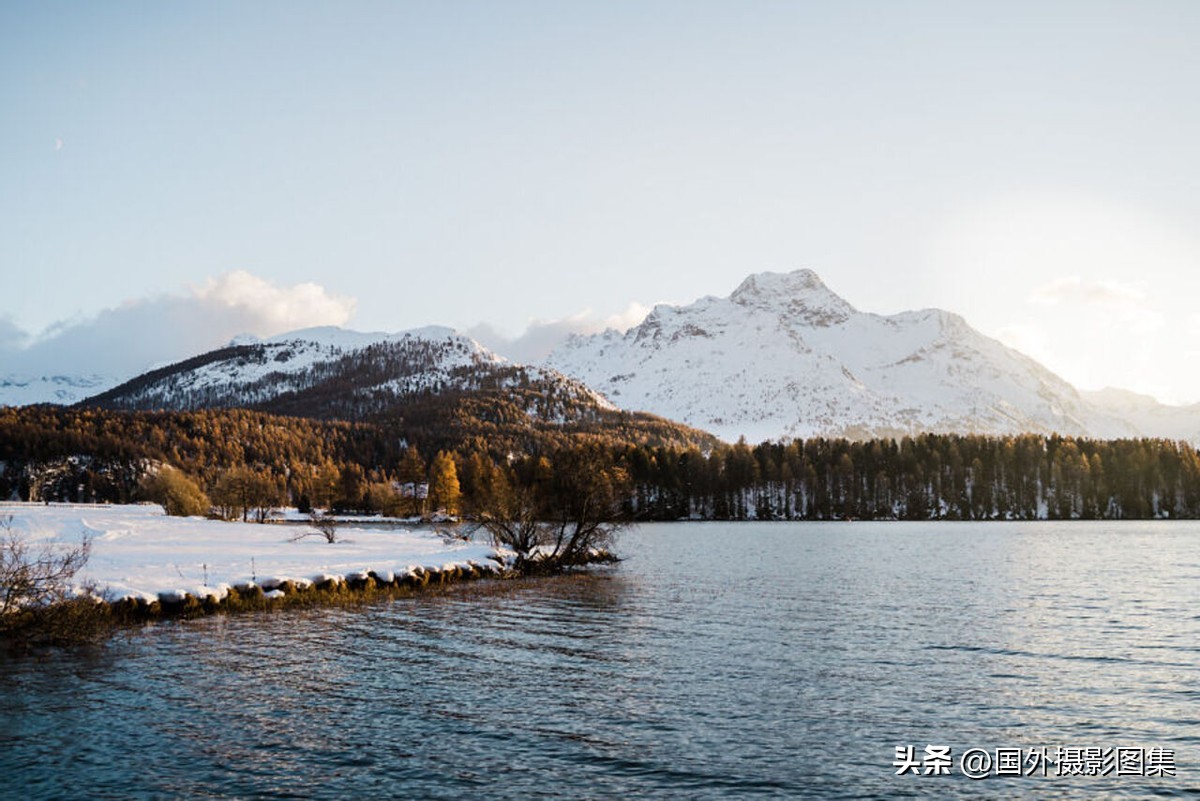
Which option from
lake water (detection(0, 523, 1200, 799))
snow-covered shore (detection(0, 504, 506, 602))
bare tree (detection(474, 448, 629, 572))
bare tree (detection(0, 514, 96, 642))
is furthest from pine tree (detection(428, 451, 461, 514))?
bare tree (detection(0, 514, 96, 642))

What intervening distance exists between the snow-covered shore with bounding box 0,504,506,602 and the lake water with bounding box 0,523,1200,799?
209 inches

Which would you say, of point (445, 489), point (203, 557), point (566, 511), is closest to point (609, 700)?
point (203, 557)

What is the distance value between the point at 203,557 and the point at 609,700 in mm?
38853

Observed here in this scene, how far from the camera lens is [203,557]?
5256 centimetres

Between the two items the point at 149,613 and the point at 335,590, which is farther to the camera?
the point at 335,590

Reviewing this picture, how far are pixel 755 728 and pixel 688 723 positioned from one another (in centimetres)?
167

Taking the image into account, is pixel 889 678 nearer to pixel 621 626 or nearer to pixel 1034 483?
pixel 621 626

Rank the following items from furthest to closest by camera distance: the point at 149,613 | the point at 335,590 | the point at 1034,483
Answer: the point at 1034,483
the point at 335,590
the point at 149,613

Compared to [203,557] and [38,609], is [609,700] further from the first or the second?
[203,557]

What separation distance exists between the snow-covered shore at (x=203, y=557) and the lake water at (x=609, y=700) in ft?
17.4

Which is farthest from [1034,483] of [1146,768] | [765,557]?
[1146,768]

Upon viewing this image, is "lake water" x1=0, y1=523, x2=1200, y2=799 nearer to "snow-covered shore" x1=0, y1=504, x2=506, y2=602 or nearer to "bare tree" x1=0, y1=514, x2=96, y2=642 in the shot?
"bare tree" x1=0, y1=514, x2=96, y2=642

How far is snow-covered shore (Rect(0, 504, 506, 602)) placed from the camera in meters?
41.3

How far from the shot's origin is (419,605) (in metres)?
44.5
